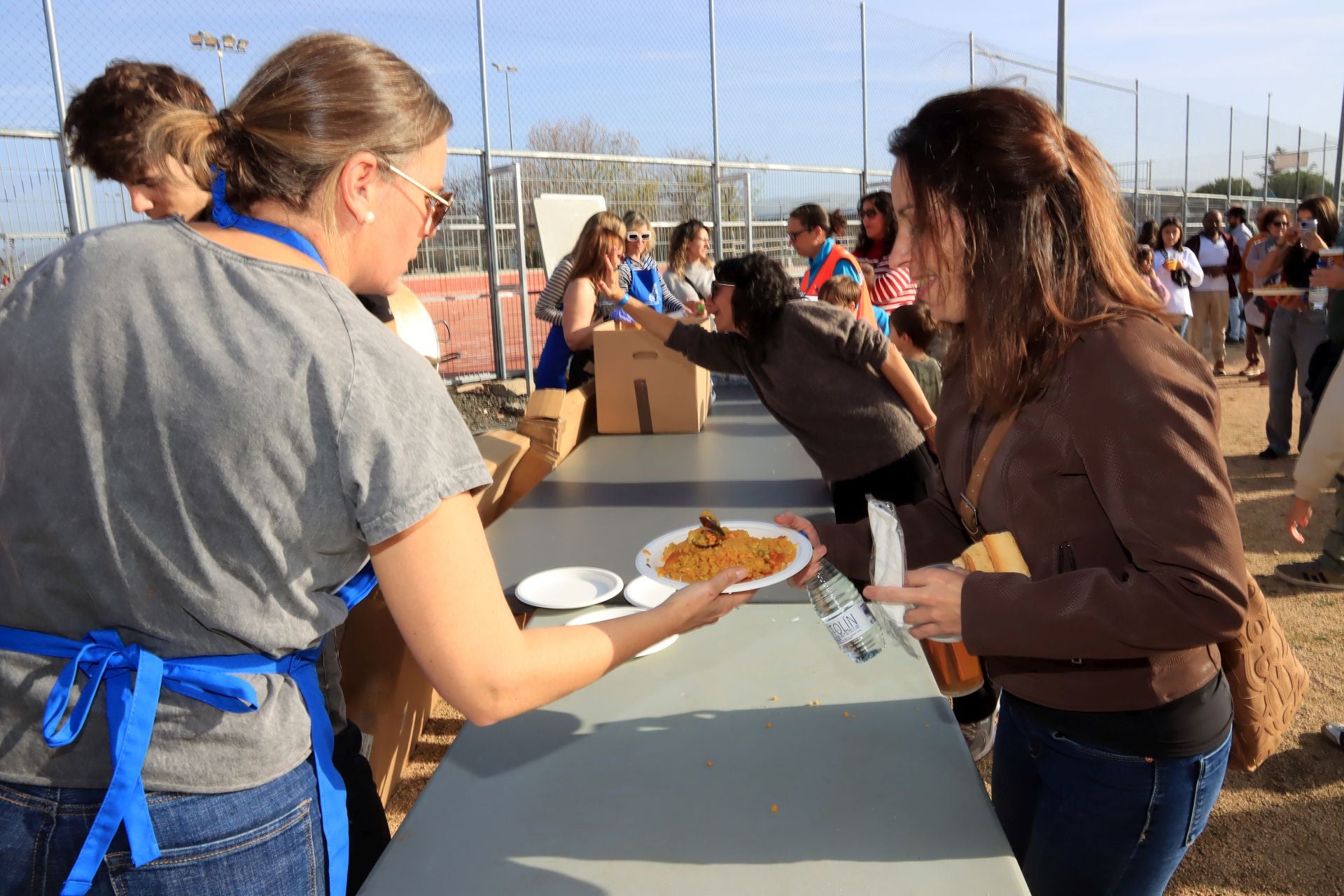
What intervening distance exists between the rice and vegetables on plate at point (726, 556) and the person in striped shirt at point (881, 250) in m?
3.76

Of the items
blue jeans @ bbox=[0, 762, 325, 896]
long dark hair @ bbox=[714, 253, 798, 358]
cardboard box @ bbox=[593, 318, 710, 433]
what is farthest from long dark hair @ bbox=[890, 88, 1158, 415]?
cardboard box @ bbox=[593, 318, 710, 433]

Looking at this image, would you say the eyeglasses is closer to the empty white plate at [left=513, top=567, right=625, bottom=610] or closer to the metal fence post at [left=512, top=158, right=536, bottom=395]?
the empty white plate at [left=513, top=567, right=625, bottom=610]

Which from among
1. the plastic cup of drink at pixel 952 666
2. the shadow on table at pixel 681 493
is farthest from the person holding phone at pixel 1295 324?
the plastic cup of drink at pixel 952 666

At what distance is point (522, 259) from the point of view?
25.6 feet

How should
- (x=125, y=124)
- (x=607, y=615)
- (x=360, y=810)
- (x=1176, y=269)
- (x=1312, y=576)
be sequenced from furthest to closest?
(x=1176, y=269), (x=1312, y=576), (x=125, y=124), (x=607, y=615), (x=360, y=810)

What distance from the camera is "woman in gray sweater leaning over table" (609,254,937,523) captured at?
3.04 m

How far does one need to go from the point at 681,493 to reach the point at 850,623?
1.78 m

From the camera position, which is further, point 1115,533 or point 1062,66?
point 1062,66

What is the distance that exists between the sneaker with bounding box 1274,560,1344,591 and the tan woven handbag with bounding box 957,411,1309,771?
3.67 metres

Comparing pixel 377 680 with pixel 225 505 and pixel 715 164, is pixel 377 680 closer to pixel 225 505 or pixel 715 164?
pixel 225 505

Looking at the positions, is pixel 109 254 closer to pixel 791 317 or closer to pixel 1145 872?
pixel 1145 872

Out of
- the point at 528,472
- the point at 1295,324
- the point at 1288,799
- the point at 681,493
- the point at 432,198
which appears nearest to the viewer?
the point at 432,198

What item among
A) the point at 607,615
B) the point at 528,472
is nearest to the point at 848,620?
the point at 607,615

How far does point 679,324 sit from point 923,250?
7.45ft
